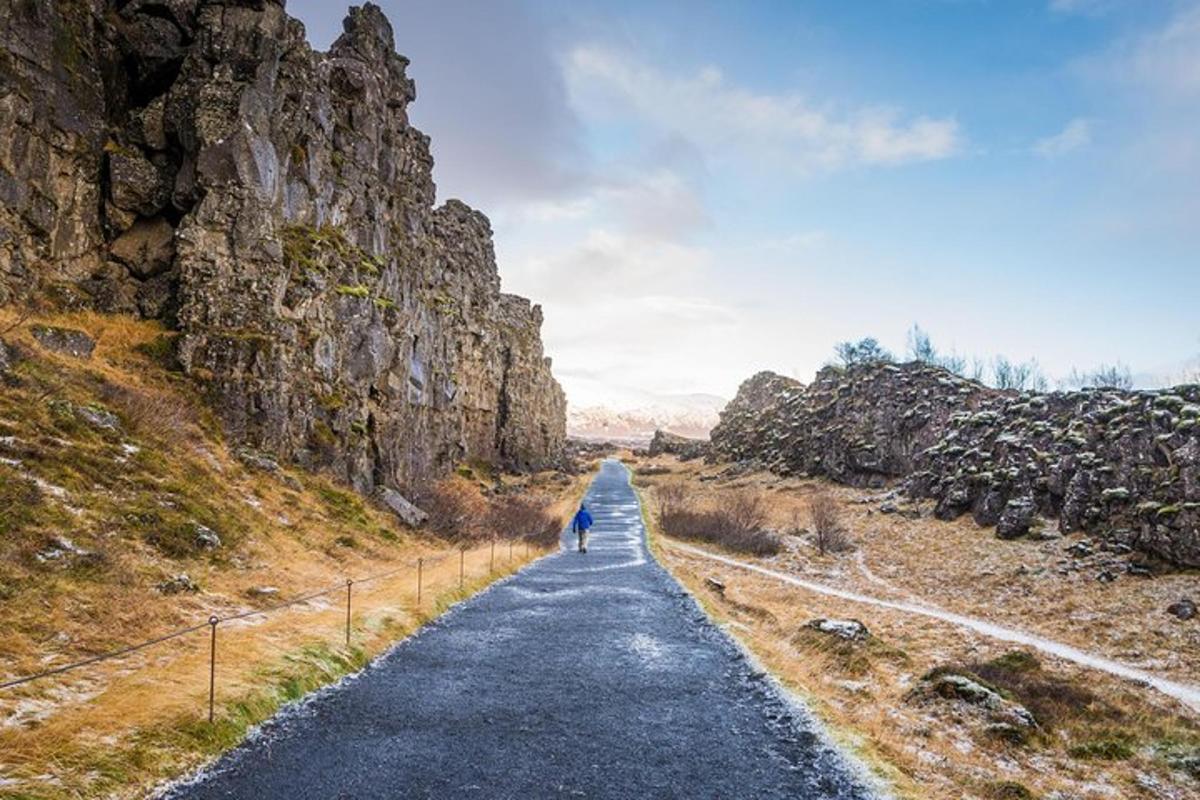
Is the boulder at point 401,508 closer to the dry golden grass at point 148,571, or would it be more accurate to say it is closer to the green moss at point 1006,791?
the dry golden grass at point 148,571

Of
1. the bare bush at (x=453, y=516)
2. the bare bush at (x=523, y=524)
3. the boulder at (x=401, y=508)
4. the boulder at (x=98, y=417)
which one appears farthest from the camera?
the bare bush at (x=523, y=524)

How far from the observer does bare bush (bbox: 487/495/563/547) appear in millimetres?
34000

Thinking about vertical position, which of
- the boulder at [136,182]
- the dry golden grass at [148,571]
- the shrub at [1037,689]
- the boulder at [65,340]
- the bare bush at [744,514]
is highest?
the boulder at [136,182]

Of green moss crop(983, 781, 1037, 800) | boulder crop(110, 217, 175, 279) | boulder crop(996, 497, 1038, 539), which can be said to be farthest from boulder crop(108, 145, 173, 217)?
boulder crop(996, 497, 1038, 539)

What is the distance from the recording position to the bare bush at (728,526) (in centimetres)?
4275

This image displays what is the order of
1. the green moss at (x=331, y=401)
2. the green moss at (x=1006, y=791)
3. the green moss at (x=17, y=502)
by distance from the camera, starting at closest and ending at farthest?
the green moss at (x=1006, y=791) → the green moss at (x=17, y=502) → the green moss at (x=331, y=401)

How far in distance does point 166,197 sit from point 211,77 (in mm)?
5478

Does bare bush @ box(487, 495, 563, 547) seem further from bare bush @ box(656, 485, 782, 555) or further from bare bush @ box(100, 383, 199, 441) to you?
bare bush @ box(100, 383, 199, 441)

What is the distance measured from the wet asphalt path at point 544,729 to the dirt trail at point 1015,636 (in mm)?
14377

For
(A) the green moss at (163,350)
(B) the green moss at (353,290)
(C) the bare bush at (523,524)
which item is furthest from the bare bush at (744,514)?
(A) the green moss at (163,350)

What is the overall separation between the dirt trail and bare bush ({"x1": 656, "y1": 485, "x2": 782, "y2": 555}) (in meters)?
5.33

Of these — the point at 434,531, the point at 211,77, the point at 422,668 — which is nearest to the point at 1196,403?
the point at 434,531

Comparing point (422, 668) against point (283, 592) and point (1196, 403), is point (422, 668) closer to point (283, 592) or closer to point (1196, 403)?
point (283, 592)

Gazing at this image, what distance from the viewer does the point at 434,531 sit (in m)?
30.1
